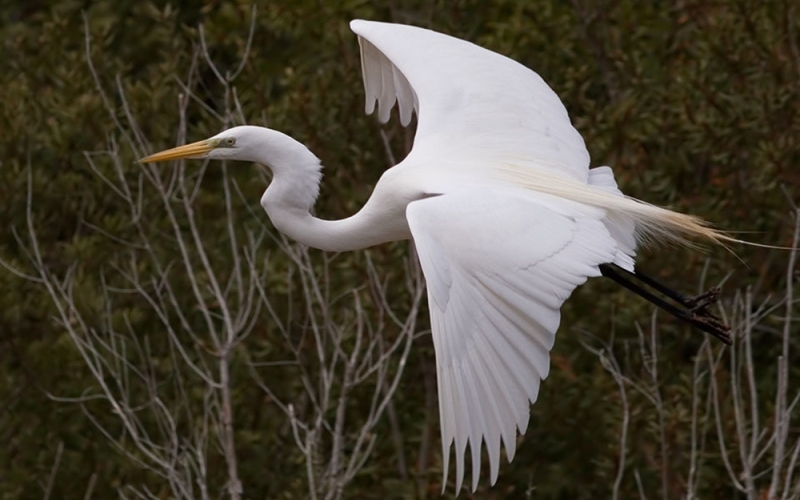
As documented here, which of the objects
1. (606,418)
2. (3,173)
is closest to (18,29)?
(3,173)

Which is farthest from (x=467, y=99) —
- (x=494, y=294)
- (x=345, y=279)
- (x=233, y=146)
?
(x=345, y=279)

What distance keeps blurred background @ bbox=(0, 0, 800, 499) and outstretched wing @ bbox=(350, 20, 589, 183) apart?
1.00 m

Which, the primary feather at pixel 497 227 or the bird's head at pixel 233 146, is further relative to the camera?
the bird's head at pixel 233 146

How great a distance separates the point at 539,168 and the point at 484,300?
1.00 meters

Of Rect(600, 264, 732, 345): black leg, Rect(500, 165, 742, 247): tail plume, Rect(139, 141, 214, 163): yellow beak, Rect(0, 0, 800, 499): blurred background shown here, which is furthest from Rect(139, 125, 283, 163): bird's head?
Rect(0, 0, 800, 499): blurred background

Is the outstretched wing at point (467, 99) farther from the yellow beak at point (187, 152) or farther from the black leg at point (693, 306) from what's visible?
the yellow beak at point (187, 152)

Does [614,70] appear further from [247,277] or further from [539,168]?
[539,168]

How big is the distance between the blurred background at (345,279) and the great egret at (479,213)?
1.20m

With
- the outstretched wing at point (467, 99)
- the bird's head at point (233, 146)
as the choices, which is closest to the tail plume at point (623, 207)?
the outstretched wing at point (467, 99)

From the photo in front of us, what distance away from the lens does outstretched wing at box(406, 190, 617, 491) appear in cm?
473

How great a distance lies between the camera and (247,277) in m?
7.74

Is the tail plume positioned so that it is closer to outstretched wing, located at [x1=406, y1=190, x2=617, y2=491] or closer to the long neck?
outstretched wing, located at [x1=406, y1=190, x2=617, y2=491]

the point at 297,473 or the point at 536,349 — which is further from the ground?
the point at 536,349

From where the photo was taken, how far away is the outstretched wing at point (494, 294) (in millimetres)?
4730
